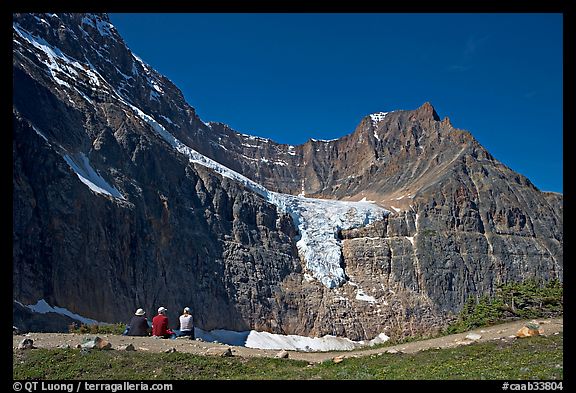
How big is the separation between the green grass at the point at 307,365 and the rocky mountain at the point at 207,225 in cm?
3022

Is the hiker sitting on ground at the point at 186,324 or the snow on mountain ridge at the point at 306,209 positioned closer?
the hiker sitting on ground at the point at 186,324

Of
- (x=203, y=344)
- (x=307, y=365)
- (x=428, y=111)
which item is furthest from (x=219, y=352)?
(x=428, y=111)

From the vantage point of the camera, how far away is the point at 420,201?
105 metres

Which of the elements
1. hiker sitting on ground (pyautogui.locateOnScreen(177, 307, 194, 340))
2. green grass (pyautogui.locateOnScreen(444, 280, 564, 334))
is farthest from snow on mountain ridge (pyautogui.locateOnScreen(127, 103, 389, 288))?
hiker sitting on ground (pyautogui.locateOnScreen(177, 307, 194, 340))

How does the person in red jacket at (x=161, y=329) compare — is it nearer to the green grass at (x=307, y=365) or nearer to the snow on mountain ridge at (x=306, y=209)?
the green grass at (x=307, y=365)

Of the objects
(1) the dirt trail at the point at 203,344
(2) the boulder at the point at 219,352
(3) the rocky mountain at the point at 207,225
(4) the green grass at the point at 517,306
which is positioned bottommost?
(2) the boulder at the point at 219,352

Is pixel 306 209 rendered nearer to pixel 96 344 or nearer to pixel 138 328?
pixel 138 328

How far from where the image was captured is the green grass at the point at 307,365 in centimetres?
1218

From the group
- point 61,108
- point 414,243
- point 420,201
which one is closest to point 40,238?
point 61,108

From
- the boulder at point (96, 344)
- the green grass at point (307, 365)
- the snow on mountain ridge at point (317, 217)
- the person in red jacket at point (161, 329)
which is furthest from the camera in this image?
the snow on mountain ridge at point (317, 217)

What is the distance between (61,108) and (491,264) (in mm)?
72393

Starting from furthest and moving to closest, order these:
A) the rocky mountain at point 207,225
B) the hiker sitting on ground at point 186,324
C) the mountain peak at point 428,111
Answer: the mountain peak at point 428,111, the rocky mountain at point 207,225, the hiker sitting on ground at point 186,324

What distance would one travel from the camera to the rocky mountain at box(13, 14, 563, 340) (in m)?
51.5

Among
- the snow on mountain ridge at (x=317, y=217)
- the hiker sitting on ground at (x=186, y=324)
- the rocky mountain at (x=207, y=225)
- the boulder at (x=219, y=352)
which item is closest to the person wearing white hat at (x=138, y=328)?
the hiker sitting on ground at (x=186, y=324)
